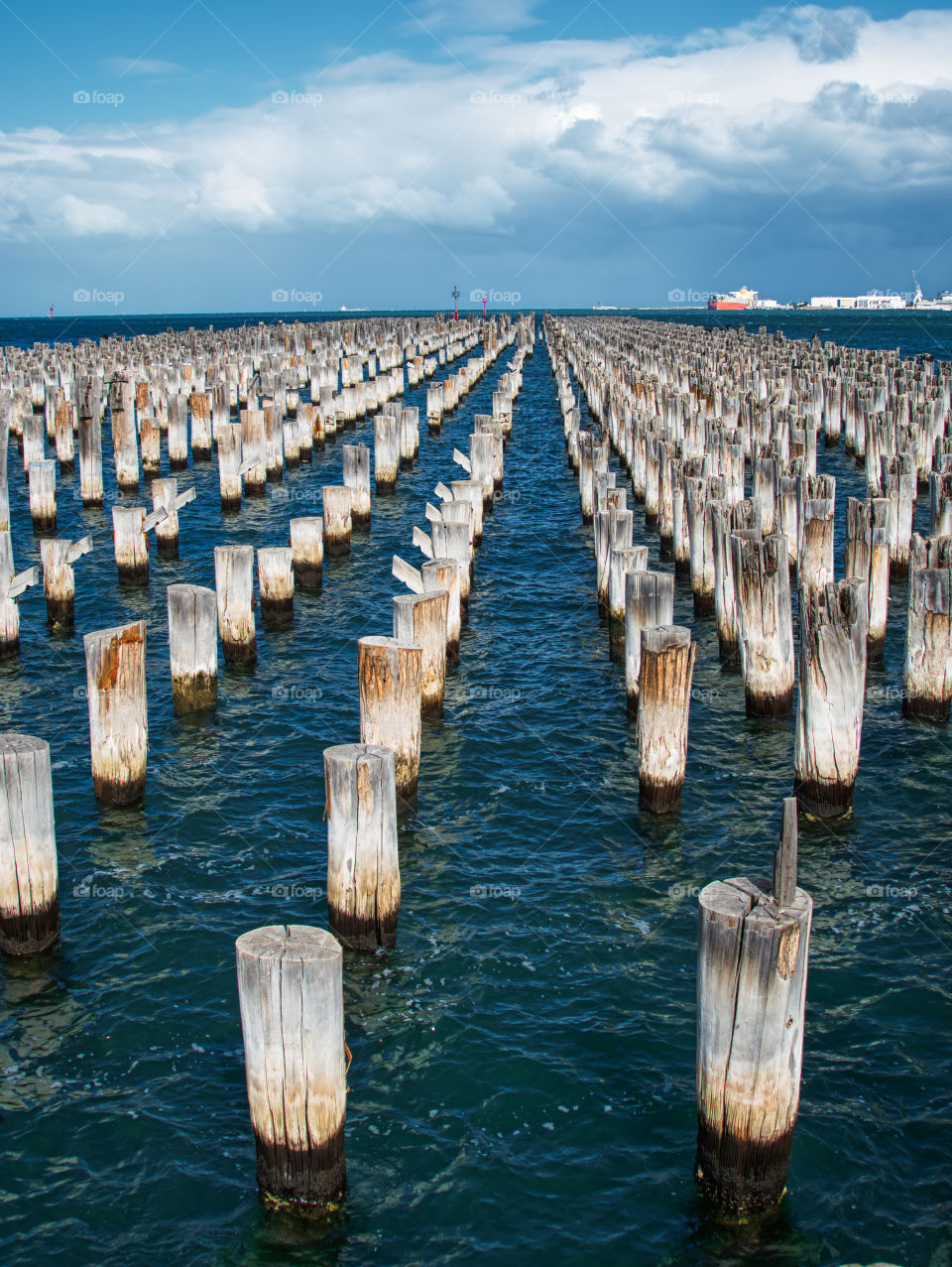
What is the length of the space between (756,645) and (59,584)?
9893 millimetres

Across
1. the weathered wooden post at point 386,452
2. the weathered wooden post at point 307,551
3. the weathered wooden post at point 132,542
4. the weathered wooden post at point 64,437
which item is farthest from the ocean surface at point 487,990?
the weathered wooden post at point 64,437

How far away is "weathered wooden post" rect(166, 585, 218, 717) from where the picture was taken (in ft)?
40.9

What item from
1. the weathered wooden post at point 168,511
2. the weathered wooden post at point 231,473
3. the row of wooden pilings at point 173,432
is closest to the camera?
the row of wooden pilings at point 173,432

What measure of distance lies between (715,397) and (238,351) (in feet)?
103

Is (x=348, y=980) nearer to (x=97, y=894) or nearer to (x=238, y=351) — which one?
(x=97, y=894)

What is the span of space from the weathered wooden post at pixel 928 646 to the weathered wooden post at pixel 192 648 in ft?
24.2

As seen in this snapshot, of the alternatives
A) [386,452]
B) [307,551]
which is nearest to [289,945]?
[307,551]

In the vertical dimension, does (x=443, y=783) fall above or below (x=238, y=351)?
below

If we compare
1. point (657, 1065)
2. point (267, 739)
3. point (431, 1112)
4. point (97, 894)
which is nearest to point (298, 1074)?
point (431, 1112)

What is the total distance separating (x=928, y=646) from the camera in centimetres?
1205

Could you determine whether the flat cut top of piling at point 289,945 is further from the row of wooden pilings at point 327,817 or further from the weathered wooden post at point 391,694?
the weathered wooden post at point 391,694

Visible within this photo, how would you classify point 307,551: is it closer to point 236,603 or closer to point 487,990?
point 236,603

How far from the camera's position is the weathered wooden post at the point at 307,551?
18.5m

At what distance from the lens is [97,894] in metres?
9.61
